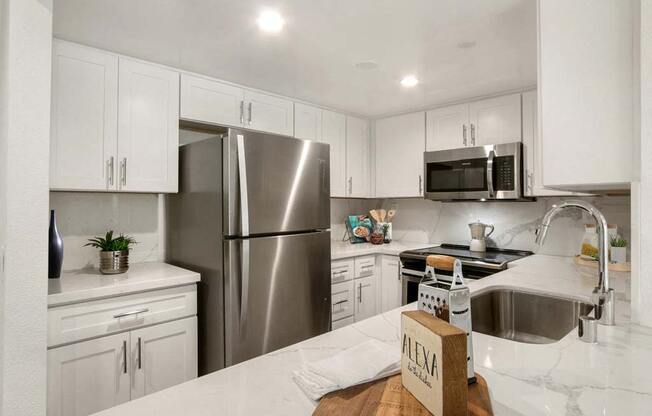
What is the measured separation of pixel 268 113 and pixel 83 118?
1244 millimetres

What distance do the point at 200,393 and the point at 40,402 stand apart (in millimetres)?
1044

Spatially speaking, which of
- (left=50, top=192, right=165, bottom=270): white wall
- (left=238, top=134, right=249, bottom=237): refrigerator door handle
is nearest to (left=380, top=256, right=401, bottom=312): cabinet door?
(left=238, top=134, right=249, bottom=237): refrigerator door handle

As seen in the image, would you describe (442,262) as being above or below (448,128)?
below

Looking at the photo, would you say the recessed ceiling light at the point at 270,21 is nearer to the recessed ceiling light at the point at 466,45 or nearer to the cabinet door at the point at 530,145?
the recessed ceiling light at the point at 466,45

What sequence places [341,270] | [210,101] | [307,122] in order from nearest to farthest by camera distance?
1. [210,101]
2. [341,270]
3. [307,122]

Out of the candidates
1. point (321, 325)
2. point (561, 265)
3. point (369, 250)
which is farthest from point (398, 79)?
point (321, 325)

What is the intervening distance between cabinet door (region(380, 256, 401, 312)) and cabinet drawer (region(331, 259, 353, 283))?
1.19 ft

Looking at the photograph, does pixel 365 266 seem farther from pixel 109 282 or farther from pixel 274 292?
pixel 109 282

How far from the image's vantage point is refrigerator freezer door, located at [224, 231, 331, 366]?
2.04m

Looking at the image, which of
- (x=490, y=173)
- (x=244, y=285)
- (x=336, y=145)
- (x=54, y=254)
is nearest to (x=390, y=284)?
(x=490, y=173)

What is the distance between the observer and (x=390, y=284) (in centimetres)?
318

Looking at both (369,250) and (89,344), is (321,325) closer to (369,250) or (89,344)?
(369,250)

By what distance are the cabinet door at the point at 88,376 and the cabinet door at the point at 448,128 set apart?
2.77m

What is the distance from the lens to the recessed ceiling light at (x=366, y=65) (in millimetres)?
2269
